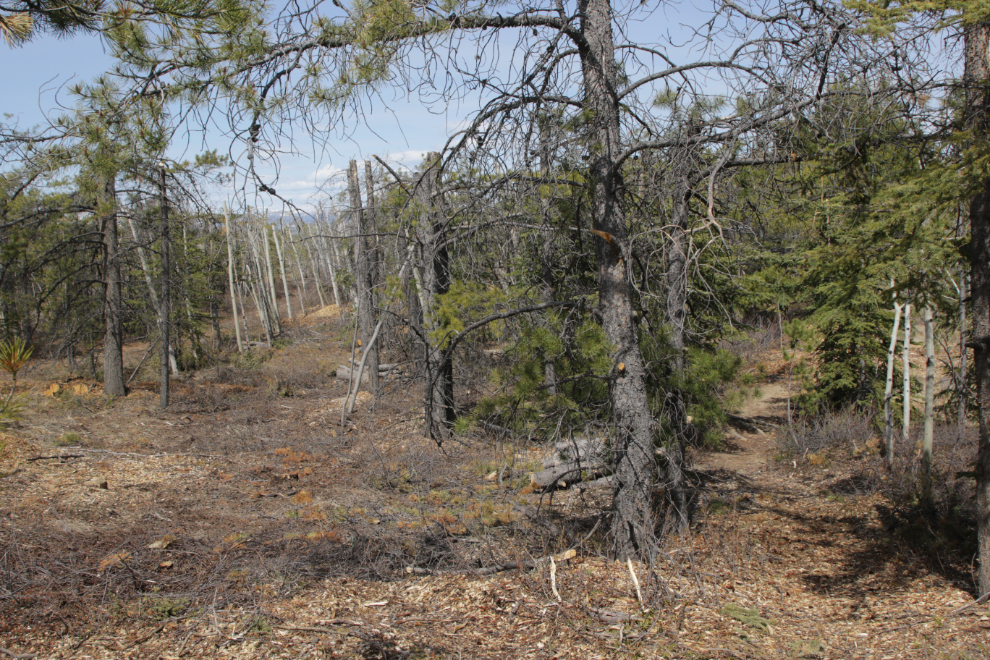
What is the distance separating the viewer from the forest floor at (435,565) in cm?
476

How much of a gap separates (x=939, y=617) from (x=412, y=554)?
471 centimetres

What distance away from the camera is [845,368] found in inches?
485

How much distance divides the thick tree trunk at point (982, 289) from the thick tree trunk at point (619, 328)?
259cm

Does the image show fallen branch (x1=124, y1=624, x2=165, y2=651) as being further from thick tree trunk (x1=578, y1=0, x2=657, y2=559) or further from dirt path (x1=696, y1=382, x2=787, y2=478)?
dirt path (x1=696, y1=382, x2=787, y2=478)

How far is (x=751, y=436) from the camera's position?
543 inches

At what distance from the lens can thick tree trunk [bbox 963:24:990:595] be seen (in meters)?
4.93

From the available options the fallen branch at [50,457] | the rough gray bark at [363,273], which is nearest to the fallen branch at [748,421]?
the rough gray bark at [363,273]

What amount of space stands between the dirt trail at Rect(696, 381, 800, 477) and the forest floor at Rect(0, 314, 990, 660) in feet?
0.75

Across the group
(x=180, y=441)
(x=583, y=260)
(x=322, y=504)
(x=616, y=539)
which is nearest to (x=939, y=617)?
(x=616, y=539)

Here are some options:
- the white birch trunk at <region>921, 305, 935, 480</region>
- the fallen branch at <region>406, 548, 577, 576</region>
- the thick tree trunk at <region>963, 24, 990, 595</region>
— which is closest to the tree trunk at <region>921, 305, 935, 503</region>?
the white birch trunk at <region>921, 305, 935, 480</region>

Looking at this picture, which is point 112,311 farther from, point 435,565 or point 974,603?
point 974,603

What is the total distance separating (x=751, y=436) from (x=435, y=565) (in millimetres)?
9573

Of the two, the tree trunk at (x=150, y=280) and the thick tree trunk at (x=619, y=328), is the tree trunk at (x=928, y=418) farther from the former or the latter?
the tree trunk at (x=150, y=280)

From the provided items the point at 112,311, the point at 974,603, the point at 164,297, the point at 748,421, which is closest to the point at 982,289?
the point at 974,603
